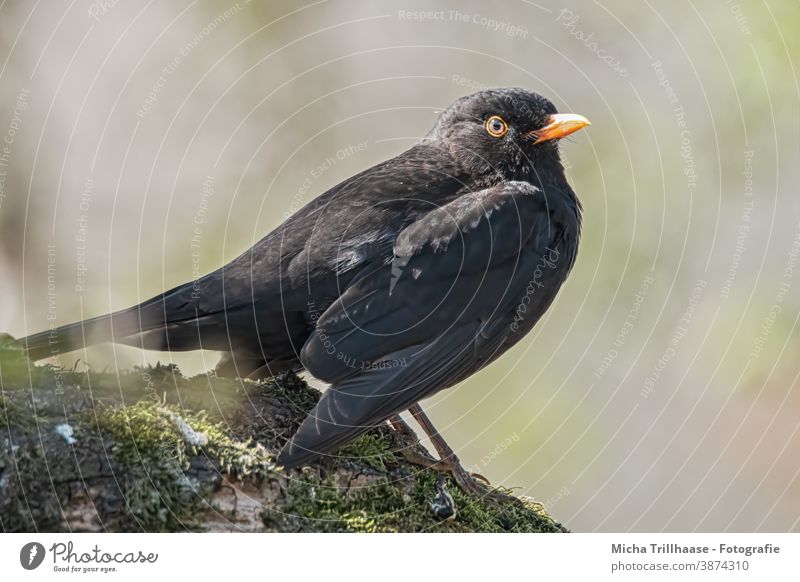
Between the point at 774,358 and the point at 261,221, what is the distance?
13.3ft

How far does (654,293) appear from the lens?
22.5 ft

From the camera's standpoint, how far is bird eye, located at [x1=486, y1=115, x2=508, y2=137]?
5109mm

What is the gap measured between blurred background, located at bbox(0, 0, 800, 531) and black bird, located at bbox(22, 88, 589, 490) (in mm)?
1873

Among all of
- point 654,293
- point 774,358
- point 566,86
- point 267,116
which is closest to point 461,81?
point 566,86

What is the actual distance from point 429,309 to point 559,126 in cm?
151

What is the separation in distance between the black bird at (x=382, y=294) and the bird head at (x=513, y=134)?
14cm

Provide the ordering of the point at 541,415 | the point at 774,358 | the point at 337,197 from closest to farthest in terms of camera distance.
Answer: the point at 337,197, the point at 774,358, the point at 541,415

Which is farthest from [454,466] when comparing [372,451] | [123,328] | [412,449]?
[123,328]

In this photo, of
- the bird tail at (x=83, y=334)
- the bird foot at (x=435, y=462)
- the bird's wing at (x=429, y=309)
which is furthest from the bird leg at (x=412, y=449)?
the bird tail at (x=83, y=334)

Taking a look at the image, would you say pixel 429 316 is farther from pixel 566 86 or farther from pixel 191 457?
pixel 566 86

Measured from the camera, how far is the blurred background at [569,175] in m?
6.54

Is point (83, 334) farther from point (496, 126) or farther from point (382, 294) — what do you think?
point (496, 126)
